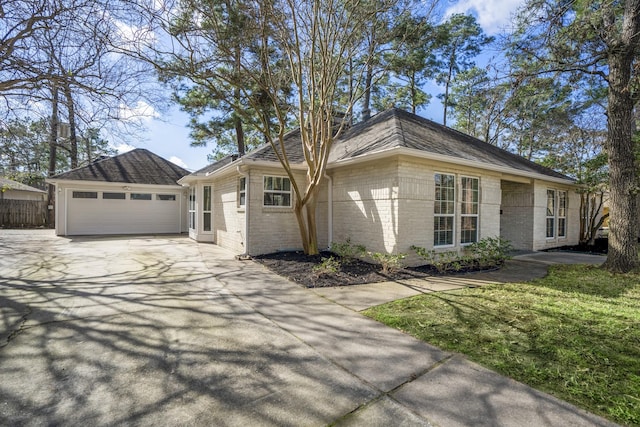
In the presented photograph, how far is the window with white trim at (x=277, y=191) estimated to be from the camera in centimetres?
934

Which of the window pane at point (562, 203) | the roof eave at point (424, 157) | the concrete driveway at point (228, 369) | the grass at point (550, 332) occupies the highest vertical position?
the roof eave at point (424, 157)

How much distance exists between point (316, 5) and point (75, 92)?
5.84m

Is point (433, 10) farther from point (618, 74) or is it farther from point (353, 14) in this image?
point (618, 74)

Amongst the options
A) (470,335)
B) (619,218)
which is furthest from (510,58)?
(470,335)

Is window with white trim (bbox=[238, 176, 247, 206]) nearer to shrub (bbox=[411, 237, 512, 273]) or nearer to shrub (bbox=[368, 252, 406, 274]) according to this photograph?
shrub (bbox=[368, 252, 406, 274])

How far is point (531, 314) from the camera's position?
439 cm

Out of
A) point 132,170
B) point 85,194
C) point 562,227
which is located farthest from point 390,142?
point 85,194

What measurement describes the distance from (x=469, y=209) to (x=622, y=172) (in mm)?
3423

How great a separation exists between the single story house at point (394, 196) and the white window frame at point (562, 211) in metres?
0.39

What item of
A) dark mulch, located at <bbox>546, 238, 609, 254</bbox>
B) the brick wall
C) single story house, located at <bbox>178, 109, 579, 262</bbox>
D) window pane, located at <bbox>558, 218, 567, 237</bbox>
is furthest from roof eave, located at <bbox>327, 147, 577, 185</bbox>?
dark mulch, located at <bbox>546, 238, 609, 254</bbox>

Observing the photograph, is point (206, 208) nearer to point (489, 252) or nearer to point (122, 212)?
point (122, 212)

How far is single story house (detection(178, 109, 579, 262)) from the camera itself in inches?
297

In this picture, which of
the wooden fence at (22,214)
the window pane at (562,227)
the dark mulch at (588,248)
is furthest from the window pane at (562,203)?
the wooden fence at (22,214)

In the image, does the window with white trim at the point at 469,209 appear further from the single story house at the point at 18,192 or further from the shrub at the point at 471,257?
the single story house at the point at 18,192
